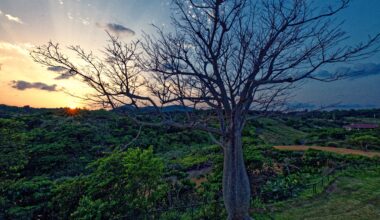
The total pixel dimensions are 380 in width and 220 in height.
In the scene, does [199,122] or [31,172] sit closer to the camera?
[199,122]

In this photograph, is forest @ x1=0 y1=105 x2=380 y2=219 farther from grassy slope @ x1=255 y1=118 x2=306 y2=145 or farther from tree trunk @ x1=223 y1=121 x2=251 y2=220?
grassy slope @ x1=255 y1=118 x2=306 y2=145

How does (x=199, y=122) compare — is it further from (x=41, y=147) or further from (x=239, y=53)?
(x=41, y=147)

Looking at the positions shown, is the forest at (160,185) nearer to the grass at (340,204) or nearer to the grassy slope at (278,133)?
the grass at (340,204)

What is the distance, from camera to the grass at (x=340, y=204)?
715 centimetres

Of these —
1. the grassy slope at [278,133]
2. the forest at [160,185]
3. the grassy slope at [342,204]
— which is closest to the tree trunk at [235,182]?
the forest at [160,185]

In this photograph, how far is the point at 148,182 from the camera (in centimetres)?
707

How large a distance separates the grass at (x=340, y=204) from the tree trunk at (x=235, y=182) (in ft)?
9.85

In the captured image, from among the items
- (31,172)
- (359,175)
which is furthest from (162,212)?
(31,172)

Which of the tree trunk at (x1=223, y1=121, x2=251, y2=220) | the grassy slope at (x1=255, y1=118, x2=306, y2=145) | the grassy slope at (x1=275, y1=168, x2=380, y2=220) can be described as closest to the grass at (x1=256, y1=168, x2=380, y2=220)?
the grassy slope at (x1=275, y1=168, x2=380, y2=220)

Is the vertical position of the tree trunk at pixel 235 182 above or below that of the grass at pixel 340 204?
above

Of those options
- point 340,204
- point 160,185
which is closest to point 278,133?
point 340,204

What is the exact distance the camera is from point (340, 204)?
8.02m

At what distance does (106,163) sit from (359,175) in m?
12.1

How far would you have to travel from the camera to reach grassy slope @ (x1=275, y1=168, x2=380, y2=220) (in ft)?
23.5
